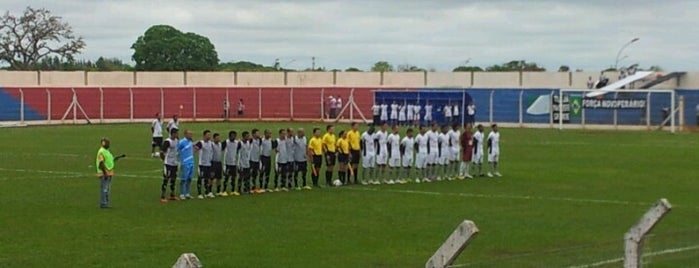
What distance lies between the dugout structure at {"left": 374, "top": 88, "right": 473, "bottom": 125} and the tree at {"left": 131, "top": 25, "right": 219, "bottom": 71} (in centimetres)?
5176

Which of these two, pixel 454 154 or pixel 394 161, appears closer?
pixel 394 161

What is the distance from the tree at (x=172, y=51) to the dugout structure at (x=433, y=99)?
170 feet

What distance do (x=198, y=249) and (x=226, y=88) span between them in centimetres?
6380

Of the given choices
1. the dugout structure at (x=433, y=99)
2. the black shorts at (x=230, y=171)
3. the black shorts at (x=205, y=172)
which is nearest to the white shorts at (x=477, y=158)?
the black shorts at (x=230, y=171)

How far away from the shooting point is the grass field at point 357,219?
67.8 feet

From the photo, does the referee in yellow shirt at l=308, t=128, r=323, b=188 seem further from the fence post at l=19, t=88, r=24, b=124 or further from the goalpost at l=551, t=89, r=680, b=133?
the fence post at l=19, t=88, r=24, b=124

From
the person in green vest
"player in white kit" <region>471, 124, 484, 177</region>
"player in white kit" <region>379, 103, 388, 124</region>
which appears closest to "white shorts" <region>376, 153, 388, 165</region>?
"player in white kit" <region>471, 124, 484, 177</region>

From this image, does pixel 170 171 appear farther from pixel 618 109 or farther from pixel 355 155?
pixel 618 109

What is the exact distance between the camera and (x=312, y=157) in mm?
35000

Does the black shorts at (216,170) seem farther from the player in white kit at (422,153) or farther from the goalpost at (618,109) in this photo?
the goalpost at (618,109)

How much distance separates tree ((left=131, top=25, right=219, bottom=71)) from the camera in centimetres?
12656

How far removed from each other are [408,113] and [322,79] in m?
21.1

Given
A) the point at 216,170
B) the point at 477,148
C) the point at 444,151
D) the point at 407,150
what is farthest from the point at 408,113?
the point at 216,170

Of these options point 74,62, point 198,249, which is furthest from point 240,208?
point 74,62
